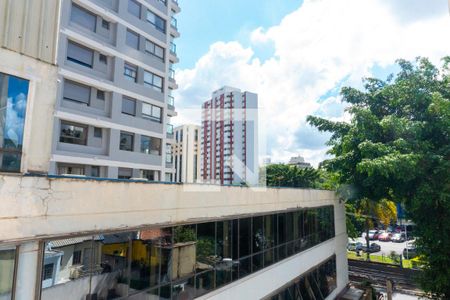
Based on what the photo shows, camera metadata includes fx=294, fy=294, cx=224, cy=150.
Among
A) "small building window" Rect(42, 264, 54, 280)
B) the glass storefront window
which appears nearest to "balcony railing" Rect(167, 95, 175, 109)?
the glass storefront window

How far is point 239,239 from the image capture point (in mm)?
8992

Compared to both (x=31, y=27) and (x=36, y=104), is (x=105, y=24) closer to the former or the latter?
(x=31, y=27)

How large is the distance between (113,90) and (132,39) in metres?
4.64

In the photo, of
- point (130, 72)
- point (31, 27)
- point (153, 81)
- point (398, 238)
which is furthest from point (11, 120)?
point (398, 238)

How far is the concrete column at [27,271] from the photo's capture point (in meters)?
4.20

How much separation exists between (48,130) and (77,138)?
14.5 meters

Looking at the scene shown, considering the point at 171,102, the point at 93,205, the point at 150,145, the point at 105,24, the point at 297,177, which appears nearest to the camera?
the point at 93,205

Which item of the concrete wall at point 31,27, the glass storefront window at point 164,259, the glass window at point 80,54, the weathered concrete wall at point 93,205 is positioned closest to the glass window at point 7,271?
the weathered concrete wall at point 93,205

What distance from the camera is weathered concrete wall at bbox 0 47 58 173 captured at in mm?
4426

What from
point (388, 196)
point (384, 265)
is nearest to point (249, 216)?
point (388, 196)

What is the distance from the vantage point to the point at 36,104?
4645mm

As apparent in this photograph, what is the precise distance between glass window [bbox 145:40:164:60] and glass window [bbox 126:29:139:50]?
0.97 meters

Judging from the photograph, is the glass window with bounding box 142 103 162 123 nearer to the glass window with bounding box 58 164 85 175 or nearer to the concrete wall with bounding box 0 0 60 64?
the glass window with bounding box 58 164 85 175

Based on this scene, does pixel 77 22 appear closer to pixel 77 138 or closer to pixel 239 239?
pixel 77 138
